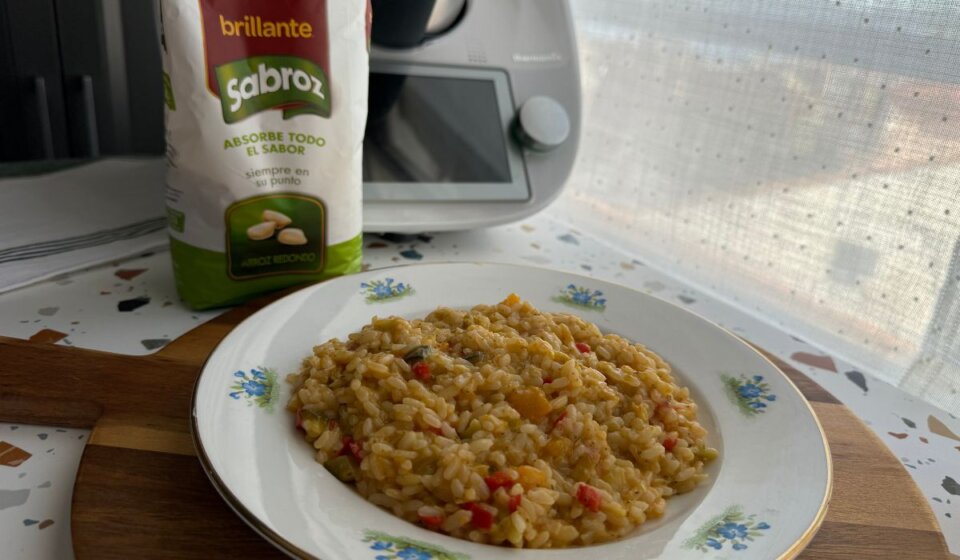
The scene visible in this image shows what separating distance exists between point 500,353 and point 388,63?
697 mm

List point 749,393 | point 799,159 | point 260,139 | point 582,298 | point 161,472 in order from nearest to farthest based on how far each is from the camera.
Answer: point 161,472 < point 749,393 < point 260,139 < point 582,298 < point 799,159

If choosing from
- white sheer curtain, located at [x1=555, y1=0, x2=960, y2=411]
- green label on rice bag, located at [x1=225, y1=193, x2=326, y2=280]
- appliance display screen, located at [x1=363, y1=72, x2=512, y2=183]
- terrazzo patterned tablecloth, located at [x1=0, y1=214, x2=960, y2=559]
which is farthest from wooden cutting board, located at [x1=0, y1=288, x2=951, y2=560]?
appliance display screen, located at [x1=363, y1=72, x2=512, y2=183]

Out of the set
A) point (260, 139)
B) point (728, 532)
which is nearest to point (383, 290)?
point (260, 139)

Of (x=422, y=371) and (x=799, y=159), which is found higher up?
(x=799, y=159)

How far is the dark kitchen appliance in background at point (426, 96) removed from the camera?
1.38m

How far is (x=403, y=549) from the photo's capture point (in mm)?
684

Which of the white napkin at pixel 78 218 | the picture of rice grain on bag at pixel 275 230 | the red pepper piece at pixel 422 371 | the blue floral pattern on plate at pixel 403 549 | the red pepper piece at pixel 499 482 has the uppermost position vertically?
the picture of rice grain on bag at pixel 275 230

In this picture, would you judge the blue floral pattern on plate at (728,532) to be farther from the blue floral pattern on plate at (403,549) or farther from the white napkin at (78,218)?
the white napkin at (78,218)

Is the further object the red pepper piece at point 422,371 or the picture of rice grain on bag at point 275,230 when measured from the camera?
the picture of rice grain on bag at point 275,230

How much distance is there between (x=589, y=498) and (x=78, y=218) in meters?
1.09

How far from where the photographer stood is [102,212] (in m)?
1.39

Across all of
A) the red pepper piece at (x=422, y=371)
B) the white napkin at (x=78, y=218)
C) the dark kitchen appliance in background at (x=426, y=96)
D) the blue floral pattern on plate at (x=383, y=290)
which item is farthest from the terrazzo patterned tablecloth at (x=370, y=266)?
the red pepper piece at (x=422, y=371)

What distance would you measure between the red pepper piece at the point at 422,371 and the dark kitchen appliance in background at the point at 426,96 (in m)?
0.51

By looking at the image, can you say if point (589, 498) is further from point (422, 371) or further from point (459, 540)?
point (422, 371)
